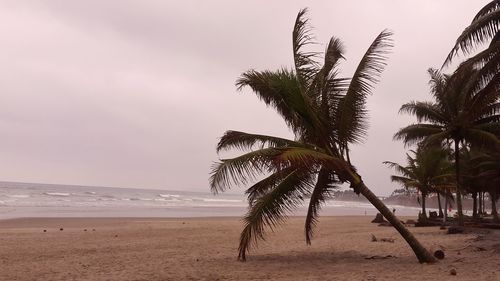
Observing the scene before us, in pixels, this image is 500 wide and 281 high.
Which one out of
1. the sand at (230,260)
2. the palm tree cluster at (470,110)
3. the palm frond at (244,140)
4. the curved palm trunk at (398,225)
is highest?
the palm tree cluster at (470,110)

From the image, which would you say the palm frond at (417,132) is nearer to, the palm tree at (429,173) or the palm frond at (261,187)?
the palm tree at (429,173)

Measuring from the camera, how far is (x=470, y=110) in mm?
11711

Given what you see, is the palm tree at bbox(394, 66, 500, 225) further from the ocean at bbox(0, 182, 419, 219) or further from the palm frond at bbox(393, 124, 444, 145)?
the ocean at bbox(0, 182, 419, 219)

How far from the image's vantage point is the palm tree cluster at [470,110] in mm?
10617

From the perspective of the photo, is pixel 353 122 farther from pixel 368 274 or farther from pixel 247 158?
pixel 368 274

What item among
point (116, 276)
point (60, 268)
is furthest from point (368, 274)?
point (60, 268)

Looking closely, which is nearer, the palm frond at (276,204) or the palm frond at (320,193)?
the palm frond at (276,204)

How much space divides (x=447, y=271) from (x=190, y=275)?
5.17 m

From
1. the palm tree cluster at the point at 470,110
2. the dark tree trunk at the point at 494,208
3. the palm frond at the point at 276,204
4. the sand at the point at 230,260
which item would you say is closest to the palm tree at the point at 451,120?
the palm tree cluster at the point at 470,110

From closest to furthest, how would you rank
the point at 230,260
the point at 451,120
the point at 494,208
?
1. the point at 230,260
2. the point at 451,120
3. the point at 494,208

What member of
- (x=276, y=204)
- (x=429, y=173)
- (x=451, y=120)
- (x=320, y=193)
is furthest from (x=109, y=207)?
(x=276, y=204)

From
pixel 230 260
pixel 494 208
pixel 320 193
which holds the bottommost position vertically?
pixel 230 260

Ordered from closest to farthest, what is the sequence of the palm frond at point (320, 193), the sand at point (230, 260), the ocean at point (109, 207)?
the sand at point (230, 260), the palm frond at point (320, 193), the ocean at point (109, 207)

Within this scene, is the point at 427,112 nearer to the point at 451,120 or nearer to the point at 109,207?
the point at 451,120
